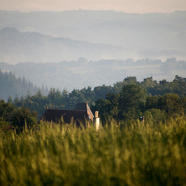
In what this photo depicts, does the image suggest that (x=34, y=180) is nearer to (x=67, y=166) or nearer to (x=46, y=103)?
(x=67, y=166)

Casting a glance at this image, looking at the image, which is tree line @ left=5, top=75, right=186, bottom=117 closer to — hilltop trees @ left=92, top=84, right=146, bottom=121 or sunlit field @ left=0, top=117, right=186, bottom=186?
hilltop trees @ left=92, top=84, right=146, bottom=121

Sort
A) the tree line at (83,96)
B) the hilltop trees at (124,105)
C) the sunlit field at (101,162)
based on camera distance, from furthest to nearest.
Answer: the tree line at (83,96) < the hilltop trees at (124,105) < the sunlit field at (101,162)

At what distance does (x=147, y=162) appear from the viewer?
21.7 feet

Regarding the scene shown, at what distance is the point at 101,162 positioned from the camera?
6469 mm

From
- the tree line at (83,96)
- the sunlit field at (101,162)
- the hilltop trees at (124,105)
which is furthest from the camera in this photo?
the tree line at (83,96)

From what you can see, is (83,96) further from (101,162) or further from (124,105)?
(101,162)

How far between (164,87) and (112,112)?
8800cm

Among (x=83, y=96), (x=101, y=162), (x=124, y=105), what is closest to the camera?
(x=101, y=162)

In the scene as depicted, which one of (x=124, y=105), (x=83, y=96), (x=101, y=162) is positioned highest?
(x=101, y=162)

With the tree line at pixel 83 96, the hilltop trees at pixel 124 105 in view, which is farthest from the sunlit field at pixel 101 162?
the tree line at pixel 83 96

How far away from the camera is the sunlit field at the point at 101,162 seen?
6148mm

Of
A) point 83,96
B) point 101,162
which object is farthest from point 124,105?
point 83,96

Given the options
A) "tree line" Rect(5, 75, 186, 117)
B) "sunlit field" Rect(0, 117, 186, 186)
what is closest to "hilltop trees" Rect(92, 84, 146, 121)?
"sunlit field" Rect(0, 117, 186, 186)

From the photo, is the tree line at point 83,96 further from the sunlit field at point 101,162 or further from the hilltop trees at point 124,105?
the sunlit field at point 101,162
